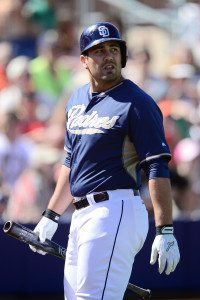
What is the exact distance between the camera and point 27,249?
22.9 feet

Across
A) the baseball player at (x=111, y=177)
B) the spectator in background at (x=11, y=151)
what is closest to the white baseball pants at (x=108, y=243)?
the baseball player at (x=111, y=177)

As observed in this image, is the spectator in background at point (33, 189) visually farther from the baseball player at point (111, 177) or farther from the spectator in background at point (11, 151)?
the baseball player at point (111, 177)

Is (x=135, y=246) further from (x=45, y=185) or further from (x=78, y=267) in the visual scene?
(x=45, y=185)

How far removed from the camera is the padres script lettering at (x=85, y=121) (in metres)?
4.13

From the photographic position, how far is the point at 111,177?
411 centimetres

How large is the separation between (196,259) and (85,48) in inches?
146

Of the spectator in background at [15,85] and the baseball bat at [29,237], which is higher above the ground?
the spectator in background at [15,85]

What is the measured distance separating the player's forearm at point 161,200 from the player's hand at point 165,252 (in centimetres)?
10

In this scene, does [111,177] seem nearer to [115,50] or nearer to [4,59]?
[115,50]

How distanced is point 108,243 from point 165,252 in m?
0.34

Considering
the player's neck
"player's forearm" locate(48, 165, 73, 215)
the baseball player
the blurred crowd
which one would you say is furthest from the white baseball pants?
the blurred crowd

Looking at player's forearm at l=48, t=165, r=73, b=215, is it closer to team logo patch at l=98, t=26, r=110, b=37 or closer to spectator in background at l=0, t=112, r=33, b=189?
team logo patch at l=98, t=26, r=110, b=37

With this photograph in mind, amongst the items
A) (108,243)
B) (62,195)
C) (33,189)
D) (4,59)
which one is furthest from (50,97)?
(108,243)

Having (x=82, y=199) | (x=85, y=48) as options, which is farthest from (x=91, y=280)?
(x=85, y=48)
